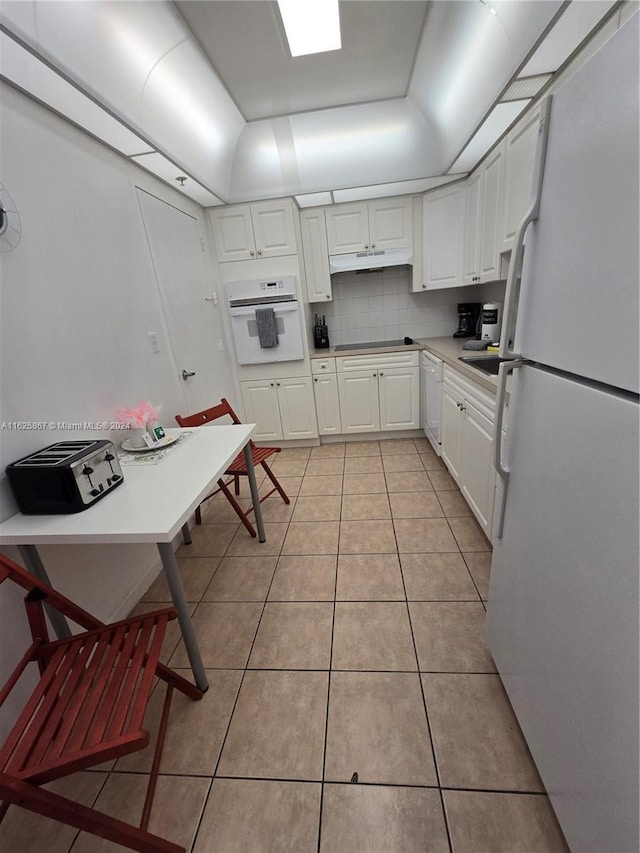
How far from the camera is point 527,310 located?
0.87 metres

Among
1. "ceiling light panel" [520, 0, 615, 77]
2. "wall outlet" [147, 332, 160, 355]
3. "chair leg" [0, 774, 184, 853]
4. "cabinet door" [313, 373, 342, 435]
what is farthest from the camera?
"cabinet door" [313, 373, 342, 435]

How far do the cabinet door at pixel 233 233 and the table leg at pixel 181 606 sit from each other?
2752mm

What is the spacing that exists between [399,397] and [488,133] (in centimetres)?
195

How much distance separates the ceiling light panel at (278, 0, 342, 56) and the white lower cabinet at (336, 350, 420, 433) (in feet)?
6.53

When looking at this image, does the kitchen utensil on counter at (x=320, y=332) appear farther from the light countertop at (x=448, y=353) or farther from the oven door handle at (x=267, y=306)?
the oven door handle at (x=267, y=306)

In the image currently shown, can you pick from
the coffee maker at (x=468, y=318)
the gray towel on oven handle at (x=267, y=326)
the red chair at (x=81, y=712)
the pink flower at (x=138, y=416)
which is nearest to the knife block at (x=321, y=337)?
the gray towel on oven handle at (x=267, y=326)

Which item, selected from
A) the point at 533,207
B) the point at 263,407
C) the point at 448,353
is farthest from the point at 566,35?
the point at 263,407

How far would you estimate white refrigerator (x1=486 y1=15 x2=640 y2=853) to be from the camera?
0.56 metres

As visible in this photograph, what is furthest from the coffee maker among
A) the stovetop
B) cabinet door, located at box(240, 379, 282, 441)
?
cabinet door, located at box(240, 379, 282, 441)

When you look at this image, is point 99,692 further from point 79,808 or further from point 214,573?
point 214,573

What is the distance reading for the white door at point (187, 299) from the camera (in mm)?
2176

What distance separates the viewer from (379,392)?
324 centimetres

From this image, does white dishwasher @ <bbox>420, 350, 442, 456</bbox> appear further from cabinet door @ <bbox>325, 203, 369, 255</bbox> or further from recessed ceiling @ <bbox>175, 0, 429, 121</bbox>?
recessed ceiling @ <bbox>175, 0, 429, 121</bbox>

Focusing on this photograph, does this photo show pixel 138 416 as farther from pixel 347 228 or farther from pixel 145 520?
pixel 347 228
